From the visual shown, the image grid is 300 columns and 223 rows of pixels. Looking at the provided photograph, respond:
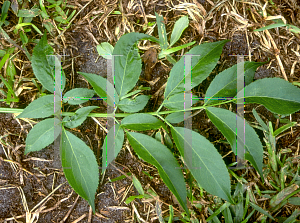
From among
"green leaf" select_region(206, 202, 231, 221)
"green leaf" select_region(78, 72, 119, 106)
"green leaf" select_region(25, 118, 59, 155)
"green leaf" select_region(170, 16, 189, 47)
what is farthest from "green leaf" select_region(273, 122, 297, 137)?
"green leaf" select_region(25, 118, 59, 155)

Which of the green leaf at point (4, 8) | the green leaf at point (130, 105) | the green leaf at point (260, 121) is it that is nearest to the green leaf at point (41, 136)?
the green leaf at point (130, 105)

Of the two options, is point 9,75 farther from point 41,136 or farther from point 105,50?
point 105,50

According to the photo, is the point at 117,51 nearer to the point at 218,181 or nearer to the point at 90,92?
the point at 90,92

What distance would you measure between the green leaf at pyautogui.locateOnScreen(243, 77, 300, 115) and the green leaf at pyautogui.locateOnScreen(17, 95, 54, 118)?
0.98 meters

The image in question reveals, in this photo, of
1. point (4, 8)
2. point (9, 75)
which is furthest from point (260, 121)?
point (4, 8)

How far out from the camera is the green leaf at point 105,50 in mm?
1347

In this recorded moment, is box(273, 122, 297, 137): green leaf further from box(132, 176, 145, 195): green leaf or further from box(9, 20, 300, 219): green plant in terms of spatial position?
box(132, 176, 145, 195): green leaf

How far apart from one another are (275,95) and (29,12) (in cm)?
141

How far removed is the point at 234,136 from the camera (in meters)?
1.11

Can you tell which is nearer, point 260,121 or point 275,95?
point 275,95

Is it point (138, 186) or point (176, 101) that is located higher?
point (176, 101)

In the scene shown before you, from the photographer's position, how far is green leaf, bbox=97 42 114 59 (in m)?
1.35

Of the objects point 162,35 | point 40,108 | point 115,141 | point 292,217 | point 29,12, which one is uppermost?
point 29,12

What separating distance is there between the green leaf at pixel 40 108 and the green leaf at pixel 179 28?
0.73 meters
